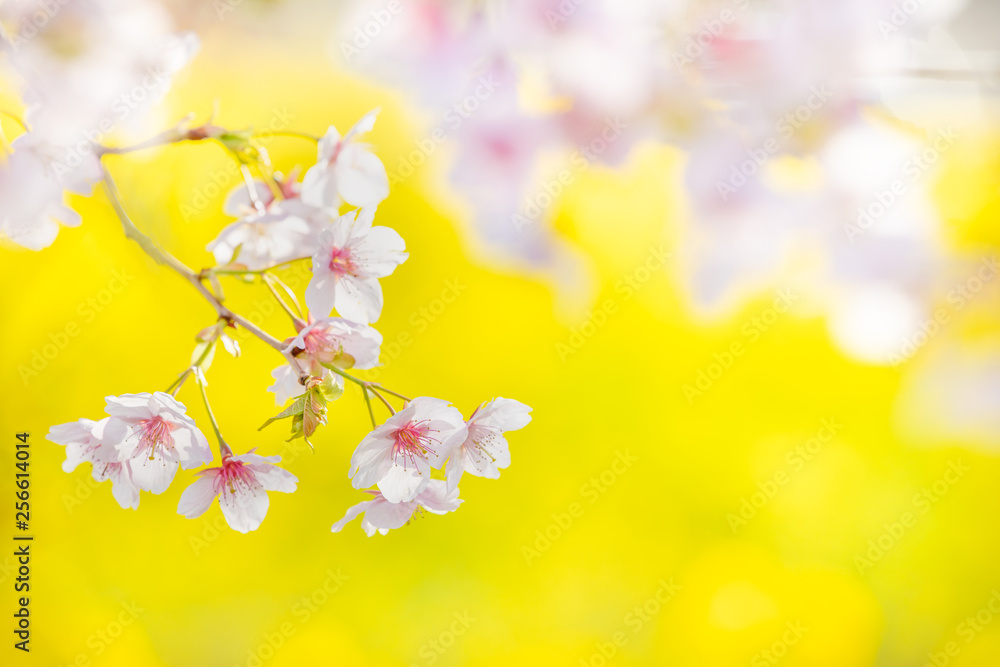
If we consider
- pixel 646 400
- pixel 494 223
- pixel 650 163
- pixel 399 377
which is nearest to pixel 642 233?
pixel 650 163

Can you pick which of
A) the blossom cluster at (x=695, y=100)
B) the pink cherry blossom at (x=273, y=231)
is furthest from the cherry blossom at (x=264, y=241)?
the blossom cluster at (x=695, y=100)

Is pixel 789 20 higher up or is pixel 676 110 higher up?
pixel 789 20

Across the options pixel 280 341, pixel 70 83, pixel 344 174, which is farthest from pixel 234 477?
pixel 70 83

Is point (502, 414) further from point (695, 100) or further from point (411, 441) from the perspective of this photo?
point (695, 100)

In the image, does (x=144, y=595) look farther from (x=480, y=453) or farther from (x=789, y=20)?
(x=789, y=20)

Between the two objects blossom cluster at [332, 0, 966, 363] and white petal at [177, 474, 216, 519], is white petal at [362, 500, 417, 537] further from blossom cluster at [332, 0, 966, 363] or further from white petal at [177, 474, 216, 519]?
blossom cluster at [332, 0, 966, 363]

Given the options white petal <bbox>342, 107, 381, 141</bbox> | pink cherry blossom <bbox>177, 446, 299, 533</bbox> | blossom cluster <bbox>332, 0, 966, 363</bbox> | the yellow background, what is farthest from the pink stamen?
the yellow background

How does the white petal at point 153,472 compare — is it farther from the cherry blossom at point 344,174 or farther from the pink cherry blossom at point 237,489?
the cherry blossom at point 344,174

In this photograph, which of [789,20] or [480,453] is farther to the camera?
[789,20]
